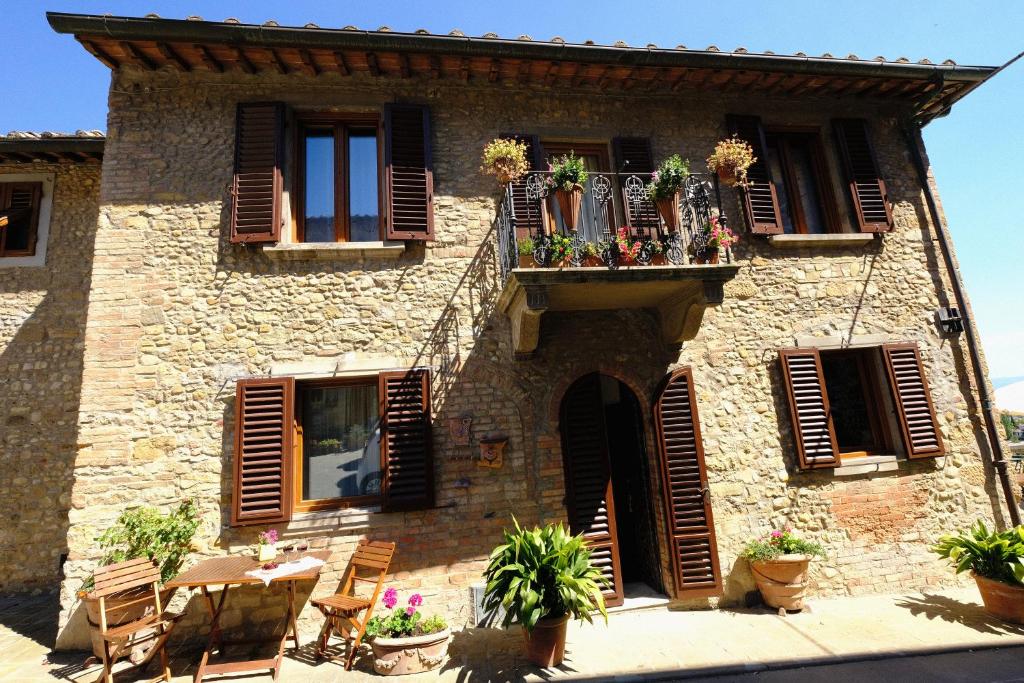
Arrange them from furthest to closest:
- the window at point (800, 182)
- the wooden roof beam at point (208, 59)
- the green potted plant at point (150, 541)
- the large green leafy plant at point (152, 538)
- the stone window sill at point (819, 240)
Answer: the window at point (800, 182)
the stone window sill at point (819, 240)
the wooden roof beam at point (208, 59)
the large green leafy plant at point (152, 538)
the green potted plant at point (150, 541)

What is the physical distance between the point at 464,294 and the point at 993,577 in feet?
22.1

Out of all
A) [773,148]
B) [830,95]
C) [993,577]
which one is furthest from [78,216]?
[993,577]

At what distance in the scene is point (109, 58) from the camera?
596 cm

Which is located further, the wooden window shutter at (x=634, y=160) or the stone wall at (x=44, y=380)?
the stone wall at (x=44, y=380)

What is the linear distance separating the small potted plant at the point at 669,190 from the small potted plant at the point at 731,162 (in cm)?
101

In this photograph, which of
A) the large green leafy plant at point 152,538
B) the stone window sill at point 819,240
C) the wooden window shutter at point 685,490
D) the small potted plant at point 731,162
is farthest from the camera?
the stone window sill at point 819,240

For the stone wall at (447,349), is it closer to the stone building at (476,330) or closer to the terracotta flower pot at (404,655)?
the stone building at (476,330)

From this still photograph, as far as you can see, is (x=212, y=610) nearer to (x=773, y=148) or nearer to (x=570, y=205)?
(x=570, y=205)

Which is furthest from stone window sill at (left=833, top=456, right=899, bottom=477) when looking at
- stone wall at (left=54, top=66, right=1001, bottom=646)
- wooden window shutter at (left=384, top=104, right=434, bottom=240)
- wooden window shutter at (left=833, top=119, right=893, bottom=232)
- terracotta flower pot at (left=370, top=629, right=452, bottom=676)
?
wooden window shutter at (left=384, top=104, right=434, bottom=240)

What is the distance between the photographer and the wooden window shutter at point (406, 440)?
214 inches

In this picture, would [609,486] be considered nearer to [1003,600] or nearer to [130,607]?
[1003,600]

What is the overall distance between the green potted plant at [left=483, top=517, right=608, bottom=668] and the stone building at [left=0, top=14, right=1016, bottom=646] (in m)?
1.00

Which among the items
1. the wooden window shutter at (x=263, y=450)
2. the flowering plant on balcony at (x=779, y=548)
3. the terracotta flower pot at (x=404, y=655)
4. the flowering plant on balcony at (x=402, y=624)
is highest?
the wooden window shutter at (x=263, y=450)

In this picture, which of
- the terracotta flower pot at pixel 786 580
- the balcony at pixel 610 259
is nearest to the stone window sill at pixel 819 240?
the balcony at pixel 610 259
